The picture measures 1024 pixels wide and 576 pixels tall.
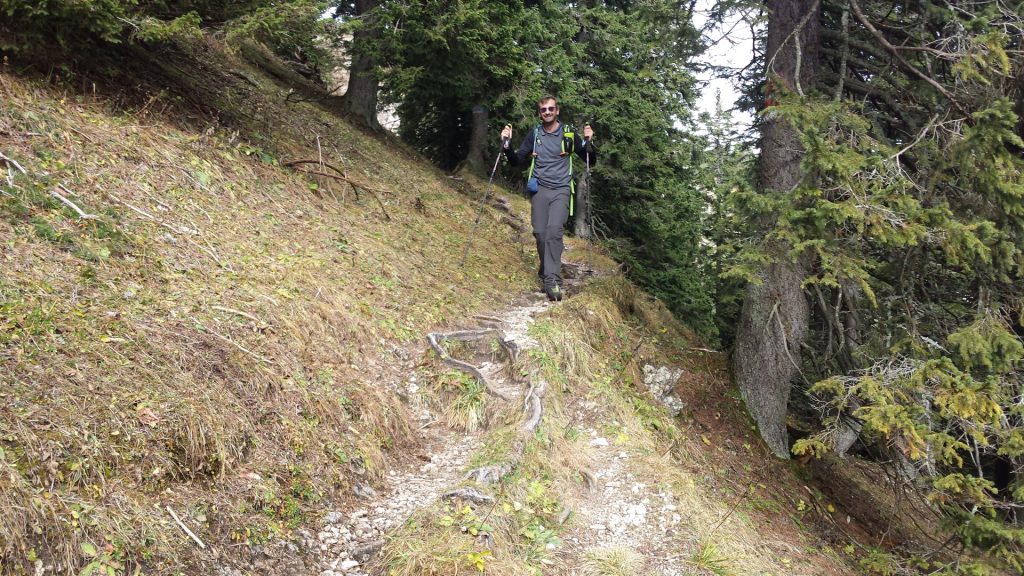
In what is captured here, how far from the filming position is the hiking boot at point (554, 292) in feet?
29.8

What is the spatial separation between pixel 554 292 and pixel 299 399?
491 cm

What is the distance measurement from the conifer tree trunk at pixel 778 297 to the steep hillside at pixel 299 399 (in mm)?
419

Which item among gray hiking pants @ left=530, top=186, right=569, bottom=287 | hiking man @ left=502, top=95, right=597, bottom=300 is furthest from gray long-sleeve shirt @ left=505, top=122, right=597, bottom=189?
gray hiking pants @ left=530, top=186, right=569, bottom=287

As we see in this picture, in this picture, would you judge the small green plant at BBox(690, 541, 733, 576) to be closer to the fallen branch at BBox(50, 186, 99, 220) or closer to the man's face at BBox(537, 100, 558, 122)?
the fallen branch at BBox(50, 186, 99, 220)

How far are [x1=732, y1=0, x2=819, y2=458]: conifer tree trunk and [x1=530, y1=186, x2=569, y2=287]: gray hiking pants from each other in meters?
2.56

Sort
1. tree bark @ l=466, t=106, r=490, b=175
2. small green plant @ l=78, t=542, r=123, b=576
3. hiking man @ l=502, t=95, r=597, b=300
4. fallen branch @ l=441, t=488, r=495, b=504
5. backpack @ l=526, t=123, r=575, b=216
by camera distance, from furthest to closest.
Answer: tree bark @ l=466, t=106, r=490, b=175, hiking man @ l=502, t=95, r=597, b=300, backpack @ l=526, t=123, r=575, b=216, fallen branch @ l=441, t=488, r=495, b=504, small green plant @ l=78, t=542, r=123, b=576

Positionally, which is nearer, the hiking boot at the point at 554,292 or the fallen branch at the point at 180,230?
the fallen branch at the point at 180,230

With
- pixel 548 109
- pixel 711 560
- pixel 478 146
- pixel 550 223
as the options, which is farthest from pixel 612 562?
pixel 478 146

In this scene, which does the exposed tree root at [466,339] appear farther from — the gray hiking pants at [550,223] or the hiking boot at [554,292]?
the gray hiking pants at [550,223]

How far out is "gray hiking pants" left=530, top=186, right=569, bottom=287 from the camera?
8820 mm

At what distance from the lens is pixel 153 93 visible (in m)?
7.54

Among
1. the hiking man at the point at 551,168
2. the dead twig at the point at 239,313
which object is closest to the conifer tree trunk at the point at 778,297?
the hiking man at the point at 551,168

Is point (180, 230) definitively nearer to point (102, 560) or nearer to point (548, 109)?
point (102, 560)

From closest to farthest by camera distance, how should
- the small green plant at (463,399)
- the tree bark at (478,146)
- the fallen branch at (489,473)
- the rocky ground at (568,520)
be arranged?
1. the rocky ground at (568,520)
2. the fallen branch at (489,473)
3. the small green plant at (463,399)
4. the tree bark at (478,146)
